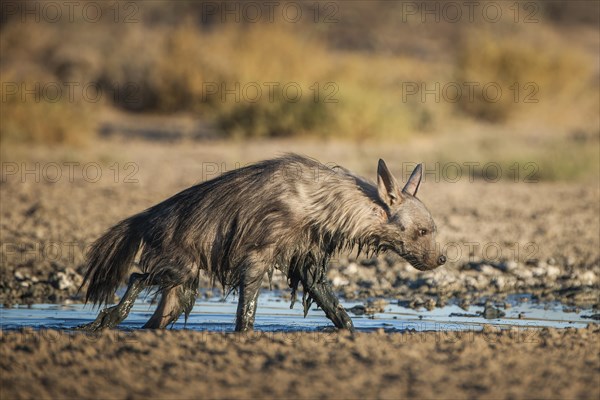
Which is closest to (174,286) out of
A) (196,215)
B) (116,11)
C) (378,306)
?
(196,215)

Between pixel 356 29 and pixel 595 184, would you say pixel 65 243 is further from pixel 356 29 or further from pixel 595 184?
pixel 356 29

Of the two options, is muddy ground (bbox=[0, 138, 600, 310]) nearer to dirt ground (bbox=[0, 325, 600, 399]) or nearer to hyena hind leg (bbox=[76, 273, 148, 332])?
hyena hind leg (bbox=[76, 273, 148, 332])

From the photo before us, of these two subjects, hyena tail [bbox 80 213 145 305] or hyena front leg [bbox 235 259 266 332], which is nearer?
hyena front leg [bbox 235 259 266 332]

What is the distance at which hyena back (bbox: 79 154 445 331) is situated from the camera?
637cm

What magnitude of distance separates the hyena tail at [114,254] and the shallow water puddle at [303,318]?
44 centimetres

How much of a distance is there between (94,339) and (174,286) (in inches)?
34.7

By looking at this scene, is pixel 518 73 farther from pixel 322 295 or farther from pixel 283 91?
pixel 322 295

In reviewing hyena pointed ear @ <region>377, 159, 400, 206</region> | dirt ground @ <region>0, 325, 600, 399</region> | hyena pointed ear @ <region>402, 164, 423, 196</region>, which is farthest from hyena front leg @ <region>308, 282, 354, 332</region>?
hyena pointed ear @ <region>402, 164, 423, 196</region>

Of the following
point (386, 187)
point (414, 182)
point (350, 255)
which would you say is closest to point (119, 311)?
point (386, 187)

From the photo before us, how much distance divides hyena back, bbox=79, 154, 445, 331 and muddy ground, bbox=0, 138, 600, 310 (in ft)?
3.25

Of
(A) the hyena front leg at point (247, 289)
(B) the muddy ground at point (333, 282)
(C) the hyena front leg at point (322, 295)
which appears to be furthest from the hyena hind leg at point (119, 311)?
(C) the hyena front leg at point (322, 295)

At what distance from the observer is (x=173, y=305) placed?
21.9ft

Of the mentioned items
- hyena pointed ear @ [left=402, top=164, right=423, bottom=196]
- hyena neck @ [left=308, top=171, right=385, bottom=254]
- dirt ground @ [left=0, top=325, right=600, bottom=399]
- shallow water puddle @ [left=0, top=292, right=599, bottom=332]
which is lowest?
shallow water puddle @ [left=0, top=292, right=599, bottom=332]

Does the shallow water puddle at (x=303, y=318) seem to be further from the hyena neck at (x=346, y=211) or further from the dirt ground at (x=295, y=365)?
the dirt ground at (x=295, y=365)
